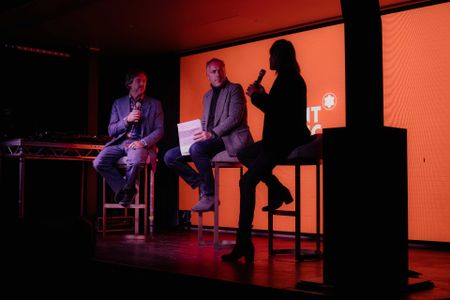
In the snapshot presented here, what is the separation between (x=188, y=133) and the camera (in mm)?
5379

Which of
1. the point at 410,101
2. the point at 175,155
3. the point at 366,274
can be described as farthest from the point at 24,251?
the point at 410,101

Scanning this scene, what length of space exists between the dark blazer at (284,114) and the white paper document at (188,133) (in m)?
1.14

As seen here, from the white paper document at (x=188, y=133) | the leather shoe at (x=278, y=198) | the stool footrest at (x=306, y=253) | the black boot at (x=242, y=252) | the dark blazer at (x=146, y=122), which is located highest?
the dark blazer at (x=146, y=122)

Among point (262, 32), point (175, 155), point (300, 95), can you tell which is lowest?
point (175, 155)

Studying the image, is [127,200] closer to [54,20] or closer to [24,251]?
[54,20]

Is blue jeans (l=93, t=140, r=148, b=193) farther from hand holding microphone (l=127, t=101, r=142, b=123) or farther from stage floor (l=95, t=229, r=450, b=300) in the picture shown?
stage floor (l=95, t=229, r=450, b=300)

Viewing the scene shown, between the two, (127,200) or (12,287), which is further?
(127,200)

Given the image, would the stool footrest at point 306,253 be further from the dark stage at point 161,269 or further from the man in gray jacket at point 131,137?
the man in gray jacket at point 131,137

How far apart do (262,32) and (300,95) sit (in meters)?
2.74

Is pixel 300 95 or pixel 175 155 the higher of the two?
pixel 300 95

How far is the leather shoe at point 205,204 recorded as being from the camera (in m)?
5.07

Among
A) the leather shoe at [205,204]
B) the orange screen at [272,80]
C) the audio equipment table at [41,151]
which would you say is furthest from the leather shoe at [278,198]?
the audio equipment table at [41,151]

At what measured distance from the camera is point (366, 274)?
2951 mm

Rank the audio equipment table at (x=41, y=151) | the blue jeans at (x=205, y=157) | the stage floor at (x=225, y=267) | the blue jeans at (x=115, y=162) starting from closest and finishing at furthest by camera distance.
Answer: the stage floor at (x=225, y=267)
the blue jeans at (x=205, y=157)
the blue jeans at (x=115, y=162)
the audio equipment table at (x=41, y=151)
